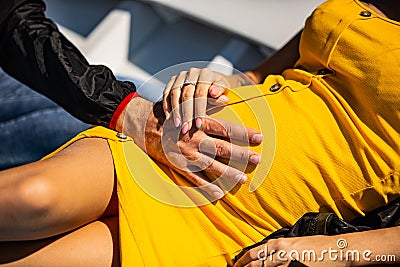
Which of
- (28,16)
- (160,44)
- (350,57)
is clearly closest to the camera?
(350,57)

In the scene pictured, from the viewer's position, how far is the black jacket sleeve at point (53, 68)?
4.18 ft

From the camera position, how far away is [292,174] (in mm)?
1115

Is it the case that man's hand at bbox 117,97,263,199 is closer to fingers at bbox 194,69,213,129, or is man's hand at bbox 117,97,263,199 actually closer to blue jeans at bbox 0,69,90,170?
fingers at bbox 194,69,213,129

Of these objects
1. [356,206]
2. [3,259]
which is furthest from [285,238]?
[3,259]

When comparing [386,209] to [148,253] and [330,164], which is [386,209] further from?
[148,253]

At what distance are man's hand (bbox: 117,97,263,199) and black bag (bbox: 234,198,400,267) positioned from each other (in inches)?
4.6

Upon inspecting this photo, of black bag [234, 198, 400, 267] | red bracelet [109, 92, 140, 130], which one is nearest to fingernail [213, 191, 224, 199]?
black bag [234, 198, 400, 267]

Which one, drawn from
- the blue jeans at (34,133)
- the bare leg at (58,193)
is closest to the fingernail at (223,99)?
the bare leg at (58,193)

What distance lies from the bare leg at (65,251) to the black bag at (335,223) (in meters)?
0.23

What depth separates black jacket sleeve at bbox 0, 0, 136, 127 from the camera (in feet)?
4.18

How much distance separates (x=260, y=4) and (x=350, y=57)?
701 mm

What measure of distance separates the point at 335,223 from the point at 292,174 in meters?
0.12

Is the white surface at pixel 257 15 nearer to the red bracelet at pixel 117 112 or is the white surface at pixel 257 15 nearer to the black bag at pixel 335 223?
the red bracelet at pixel 117 112

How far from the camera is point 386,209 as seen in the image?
110 cm
